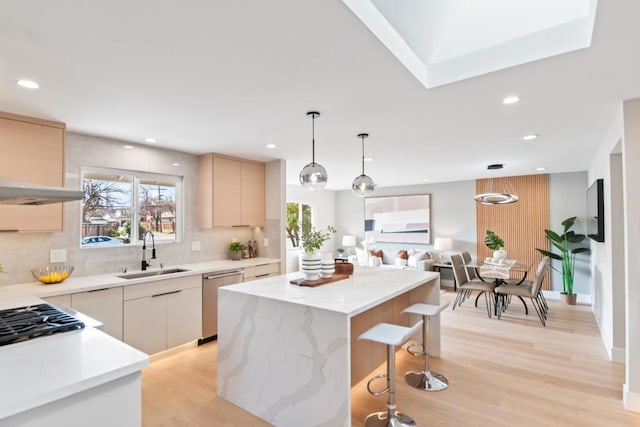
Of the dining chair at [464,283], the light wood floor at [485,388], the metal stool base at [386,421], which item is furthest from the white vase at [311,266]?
the dining chair at [464,283]

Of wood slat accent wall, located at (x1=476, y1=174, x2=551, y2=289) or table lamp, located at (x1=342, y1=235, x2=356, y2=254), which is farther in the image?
table lamp, located at (x1=342, y1=235, x2=356, y2=254)

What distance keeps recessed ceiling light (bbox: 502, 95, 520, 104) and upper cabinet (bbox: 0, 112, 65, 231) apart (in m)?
3.68

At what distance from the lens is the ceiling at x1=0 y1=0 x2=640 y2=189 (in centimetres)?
150

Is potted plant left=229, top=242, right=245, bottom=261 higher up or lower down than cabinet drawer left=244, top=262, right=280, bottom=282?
higher up

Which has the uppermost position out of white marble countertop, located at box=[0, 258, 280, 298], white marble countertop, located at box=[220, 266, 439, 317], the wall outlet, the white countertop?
the wall outlet

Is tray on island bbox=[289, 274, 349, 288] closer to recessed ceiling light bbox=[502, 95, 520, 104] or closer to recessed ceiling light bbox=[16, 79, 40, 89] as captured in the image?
recessed ceiling light bbox=[502, 95, 520, 104]

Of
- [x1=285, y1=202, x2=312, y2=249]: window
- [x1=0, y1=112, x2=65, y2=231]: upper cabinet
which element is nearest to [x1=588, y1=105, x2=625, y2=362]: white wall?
[x1=0, y1=112, x2=65, y2=231]: upper cabinet

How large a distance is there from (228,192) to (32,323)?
2.87 metres

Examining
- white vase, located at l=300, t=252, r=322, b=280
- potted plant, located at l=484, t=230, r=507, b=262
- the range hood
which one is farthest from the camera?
potted plant, located at l=484, t=230, r=507, b=262

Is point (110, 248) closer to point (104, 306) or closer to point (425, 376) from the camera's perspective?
point (104, 306)

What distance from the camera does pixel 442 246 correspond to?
721 centimetres

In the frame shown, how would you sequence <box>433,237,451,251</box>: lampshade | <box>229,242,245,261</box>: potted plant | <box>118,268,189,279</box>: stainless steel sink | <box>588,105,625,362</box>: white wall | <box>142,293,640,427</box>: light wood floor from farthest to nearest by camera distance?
<box>433,237,451,251</box>: lampshade → <box>229,242,245,261</box>: potted plant → <box>118,268,189,279</box>: stainless steel sink → <box>588,105,625,362</box>: white wall → <box>142,293,640,427</box>: light wood floor

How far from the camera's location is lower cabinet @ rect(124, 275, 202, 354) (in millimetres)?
3172

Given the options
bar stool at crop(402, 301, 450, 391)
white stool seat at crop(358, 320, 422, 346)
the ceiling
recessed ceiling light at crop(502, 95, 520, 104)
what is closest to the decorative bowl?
the ceiling
